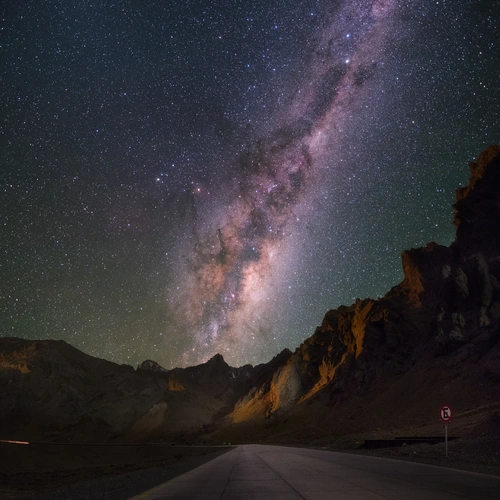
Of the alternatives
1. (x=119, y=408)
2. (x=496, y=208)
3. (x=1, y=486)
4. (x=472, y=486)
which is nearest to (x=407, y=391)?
Result: (x=496, y=208)

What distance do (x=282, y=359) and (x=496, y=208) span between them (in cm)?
9156

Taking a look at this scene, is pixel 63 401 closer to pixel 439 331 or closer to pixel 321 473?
pixel 439 331

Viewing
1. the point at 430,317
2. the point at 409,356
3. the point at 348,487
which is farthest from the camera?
the point at 430,317

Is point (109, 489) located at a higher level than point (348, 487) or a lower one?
lower

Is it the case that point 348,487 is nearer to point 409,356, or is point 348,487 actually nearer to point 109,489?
point 109,489

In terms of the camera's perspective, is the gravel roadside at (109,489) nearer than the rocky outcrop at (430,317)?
Yes

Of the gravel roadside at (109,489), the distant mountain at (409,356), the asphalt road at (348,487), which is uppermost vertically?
the distant mountain at (409,356)

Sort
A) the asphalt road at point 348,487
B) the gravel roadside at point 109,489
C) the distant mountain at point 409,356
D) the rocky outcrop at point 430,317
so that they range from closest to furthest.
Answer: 1. the asphalt road at point 348,487
2. the gravel roadside at point 109,489
3. the distant mountain at point 409,356
4. the rocky outcrop at point 430,317

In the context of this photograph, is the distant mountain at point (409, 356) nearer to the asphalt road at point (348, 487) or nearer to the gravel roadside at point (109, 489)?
the asphalt road at point (348, 487)

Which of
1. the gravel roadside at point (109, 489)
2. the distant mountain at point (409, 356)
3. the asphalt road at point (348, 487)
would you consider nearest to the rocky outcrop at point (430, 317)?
the distant mountain at point (409, 356)

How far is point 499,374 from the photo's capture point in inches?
2662

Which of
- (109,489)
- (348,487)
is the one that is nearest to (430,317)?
(109,489)

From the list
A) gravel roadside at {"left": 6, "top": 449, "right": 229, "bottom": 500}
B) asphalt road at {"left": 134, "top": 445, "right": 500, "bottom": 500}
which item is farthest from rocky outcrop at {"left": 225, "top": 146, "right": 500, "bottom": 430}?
gravel roadside at {"left": 6, "top": 449, "right": 229, "bottom": 500}

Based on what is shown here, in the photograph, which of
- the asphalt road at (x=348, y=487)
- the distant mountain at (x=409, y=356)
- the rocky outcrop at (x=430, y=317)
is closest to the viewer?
the asphalt road at (x=348, y=487)
